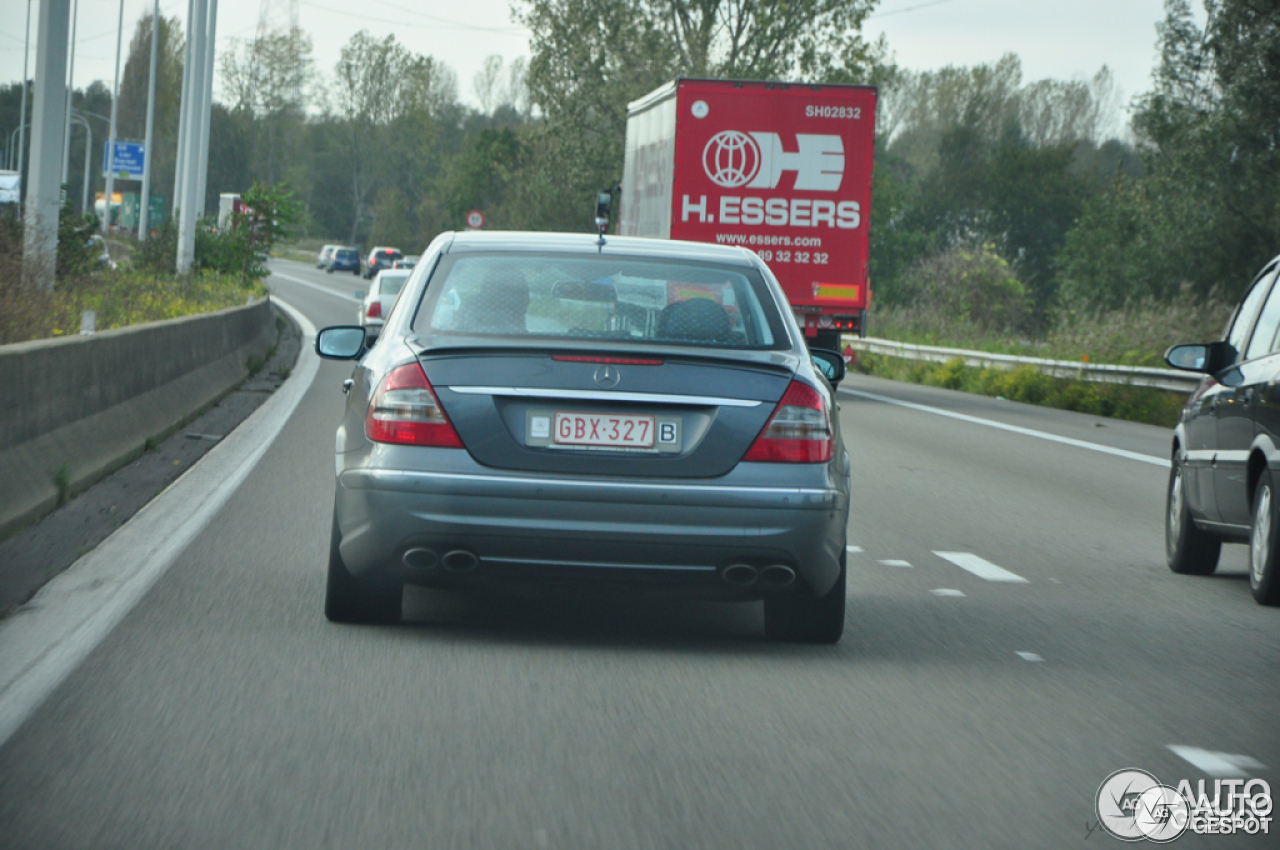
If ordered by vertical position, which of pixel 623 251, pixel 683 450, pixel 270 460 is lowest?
pixel 270 460

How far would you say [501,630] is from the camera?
260 inches

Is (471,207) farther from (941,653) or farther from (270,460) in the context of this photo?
(941,653)

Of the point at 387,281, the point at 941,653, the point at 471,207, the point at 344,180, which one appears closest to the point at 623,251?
the point at 941,653

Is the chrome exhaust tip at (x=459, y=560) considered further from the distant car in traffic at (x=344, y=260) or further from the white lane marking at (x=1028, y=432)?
the distant car in traffic at (x=344, y=260)

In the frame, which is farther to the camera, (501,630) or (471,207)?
(471,207)

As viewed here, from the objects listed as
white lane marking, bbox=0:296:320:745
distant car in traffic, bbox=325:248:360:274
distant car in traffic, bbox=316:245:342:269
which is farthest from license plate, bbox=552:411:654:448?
distant car in traffic, bbox=316:245:342:269

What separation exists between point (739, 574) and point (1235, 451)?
3.46 metres

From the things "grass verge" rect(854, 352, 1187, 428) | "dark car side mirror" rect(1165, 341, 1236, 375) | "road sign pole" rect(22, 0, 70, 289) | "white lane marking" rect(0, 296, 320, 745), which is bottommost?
"white lane marking" rect(0, 296, 320, 745)

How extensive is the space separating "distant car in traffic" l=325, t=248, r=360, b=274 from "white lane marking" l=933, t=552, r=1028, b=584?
8973 centimetres

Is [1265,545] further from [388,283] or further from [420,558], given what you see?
[388,283]

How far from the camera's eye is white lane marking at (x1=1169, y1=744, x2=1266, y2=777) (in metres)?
4.80

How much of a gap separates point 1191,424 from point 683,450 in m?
4.20

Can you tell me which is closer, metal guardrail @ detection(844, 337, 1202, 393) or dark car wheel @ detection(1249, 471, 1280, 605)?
dark car wheel @ detection(1249, 471, 1280, 605)

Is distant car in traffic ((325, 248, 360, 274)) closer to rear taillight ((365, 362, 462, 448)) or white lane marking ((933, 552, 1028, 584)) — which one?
white lane marking ((933, 552, 1028, 584))
